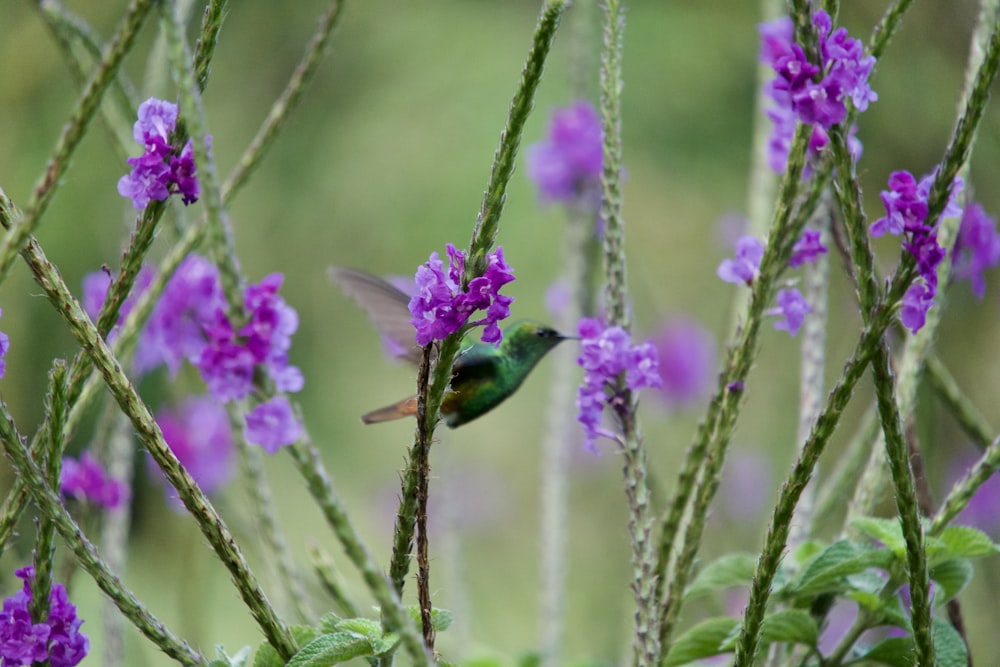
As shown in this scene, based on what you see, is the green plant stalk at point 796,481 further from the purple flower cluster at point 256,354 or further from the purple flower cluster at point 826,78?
the purple flower cluster at point 256,354

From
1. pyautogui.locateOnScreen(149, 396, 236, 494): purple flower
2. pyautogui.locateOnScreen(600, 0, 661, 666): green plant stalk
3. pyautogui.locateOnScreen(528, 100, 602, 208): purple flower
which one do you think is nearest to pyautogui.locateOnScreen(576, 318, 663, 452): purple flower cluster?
pyautogui.locateOnScreen(600, 0, 661, 666): green plant stalk

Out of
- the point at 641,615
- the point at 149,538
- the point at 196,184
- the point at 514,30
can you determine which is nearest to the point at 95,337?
the point at 196,184

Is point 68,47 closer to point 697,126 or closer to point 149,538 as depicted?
point 697,126

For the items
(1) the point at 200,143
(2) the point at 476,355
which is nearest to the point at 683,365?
(2) the point at 476,355

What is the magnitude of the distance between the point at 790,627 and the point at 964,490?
24 centimetres

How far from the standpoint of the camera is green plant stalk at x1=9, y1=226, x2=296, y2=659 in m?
0.78

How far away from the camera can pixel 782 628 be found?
0.93m

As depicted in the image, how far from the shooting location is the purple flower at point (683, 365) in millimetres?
3057

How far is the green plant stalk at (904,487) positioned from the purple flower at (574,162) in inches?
52.3

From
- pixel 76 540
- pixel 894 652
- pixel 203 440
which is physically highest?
pixel 203 440

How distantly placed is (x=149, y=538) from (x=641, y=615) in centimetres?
587

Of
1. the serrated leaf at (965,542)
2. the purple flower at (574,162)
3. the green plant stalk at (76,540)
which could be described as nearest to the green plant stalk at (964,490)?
the serrated leaf at (965,542)

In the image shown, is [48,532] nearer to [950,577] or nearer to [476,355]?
[476,355]

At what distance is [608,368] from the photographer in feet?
3.28
